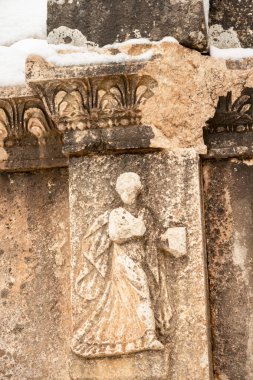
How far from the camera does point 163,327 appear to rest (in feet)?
13.2

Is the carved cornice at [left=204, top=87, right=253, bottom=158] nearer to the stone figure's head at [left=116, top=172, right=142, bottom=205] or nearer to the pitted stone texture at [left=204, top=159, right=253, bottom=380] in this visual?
the pitted stone texture at [left=204, top=159, right=253, bottom=380]

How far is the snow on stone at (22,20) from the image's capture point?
4.55 m

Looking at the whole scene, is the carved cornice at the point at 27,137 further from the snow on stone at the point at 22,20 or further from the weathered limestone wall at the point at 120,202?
the snow on stone at the point at 22,20

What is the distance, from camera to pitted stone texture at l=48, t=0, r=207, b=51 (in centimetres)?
414

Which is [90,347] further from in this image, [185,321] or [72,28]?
[72,28]

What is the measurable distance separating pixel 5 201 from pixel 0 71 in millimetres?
785

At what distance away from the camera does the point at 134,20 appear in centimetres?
420

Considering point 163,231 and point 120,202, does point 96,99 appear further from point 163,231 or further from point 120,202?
point 163,231

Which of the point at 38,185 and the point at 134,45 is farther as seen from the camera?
the point at 38,185

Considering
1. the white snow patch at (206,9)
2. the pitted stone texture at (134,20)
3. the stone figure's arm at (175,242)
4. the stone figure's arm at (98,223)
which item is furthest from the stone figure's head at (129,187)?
the white snow patch at (206,9)

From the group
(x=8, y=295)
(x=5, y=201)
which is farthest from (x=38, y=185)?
(x=8, y=295)

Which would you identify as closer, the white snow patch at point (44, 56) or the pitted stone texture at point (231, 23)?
the white snow patch at point (44, 56)

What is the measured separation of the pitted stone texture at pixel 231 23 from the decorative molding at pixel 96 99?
648 millimetres

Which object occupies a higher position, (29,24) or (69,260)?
(29,24)
